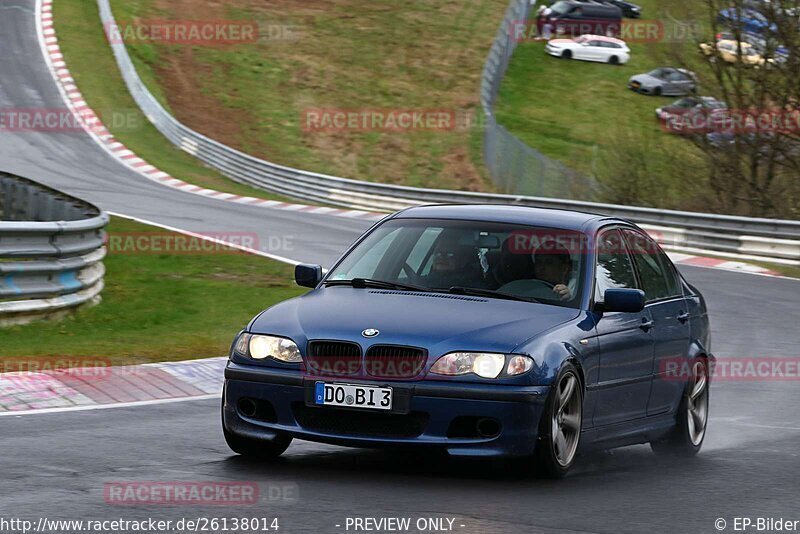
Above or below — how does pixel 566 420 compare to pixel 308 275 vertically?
below

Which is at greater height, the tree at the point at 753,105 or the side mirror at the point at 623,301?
the side mirror at the point at 623,301

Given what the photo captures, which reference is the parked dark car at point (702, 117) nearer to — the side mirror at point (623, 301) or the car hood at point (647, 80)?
the side mirror at point (623, 301)

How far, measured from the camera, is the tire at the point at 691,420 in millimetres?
8820

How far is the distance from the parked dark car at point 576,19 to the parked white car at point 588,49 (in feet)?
2.93

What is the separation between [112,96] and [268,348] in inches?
1431

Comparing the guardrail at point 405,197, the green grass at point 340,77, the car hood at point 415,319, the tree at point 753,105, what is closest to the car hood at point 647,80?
the guardrail at point 405,197

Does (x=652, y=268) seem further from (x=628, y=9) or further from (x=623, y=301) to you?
(x=628, y=9)

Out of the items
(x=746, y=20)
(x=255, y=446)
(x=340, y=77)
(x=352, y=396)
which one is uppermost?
(x=352, y=396)

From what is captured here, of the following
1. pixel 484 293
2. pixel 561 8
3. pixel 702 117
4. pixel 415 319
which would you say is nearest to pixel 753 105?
pixel 702 117

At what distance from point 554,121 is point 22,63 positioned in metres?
18.2

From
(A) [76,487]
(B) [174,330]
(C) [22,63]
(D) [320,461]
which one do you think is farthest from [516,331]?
(C) [22,63]

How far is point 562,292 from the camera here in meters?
7.80

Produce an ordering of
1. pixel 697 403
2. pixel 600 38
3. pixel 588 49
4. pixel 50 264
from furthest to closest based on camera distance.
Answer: pixel 600 38, pixel 588 49, pixel 50 264, pixel 697 403

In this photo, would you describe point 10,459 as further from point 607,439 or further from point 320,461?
point 607,439
